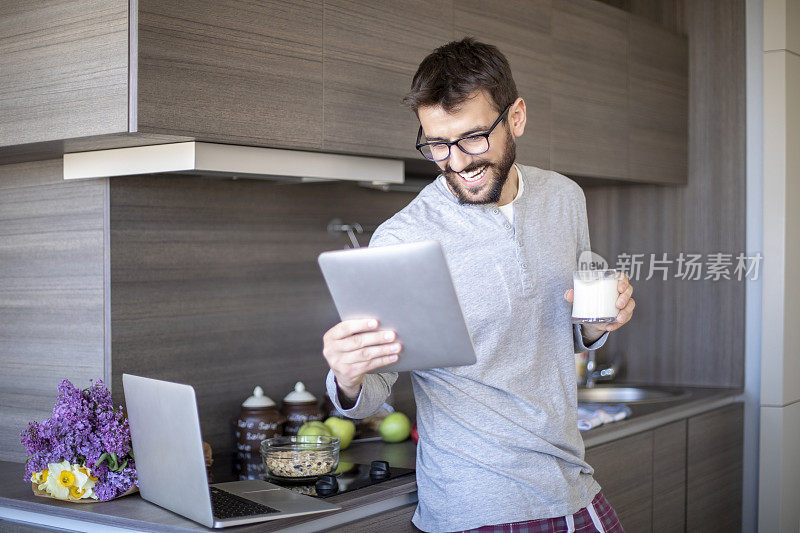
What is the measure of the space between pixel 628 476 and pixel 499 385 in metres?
1.23

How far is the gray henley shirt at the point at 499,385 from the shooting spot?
1.83 meters

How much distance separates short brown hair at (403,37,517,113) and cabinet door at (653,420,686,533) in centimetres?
162

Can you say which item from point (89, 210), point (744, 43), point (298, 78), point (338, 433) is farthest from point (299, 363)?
point (744, 43)

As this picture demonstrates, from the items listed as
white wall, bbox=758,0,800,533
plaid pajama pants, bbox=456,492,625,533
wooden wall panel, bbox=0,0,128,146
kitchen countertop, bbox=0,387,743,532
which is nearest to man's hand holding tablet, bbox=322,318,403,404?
kitchen countertop, bbox=0,387,743,532

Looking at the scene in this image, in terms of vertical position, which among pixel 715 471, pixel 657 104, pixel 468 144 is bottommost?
pixel 715 471

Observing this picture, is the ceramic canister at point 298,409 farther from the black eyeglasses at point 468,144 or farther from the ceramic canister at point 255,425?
the black eyeglasses at point 468,144

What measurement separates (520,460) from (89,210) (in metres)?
1.18

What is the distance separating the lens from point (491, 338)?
1.84 m

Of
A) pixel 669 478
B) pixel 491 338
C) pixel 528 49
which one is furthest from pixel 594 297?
pixel 669 478

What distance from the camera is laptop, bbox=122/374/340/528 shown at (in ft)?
5.33

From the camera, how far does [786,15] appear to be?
3.40m

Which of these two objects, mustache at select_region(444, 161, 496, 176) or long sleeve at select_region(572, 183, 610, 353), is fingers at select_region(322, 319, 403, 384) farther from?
long sleeve at select_region(572, 183, 610, 353)

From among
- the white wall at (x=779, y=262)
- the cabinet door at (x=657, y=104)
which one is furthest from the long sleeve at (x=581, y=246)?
the white wall at (x=779, y=262)

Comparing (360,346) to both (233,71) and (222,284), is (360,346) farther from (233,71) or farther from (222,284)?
(222,284)
